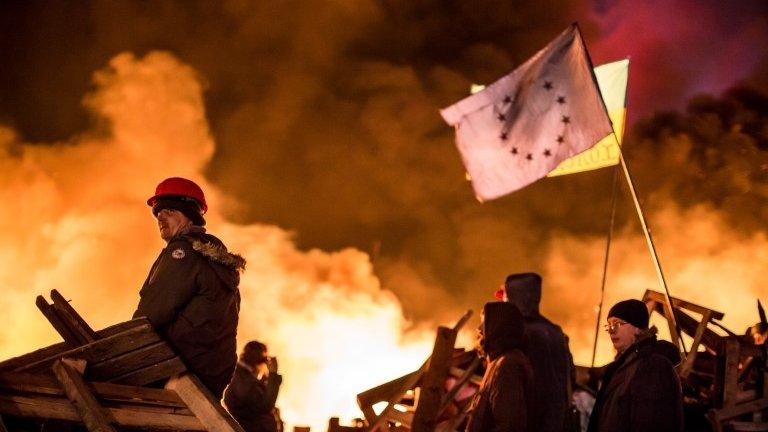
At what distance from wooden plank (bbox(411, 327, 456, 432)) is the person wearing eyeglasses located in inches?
125

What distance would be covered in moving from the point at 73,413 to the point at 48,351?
326 mm

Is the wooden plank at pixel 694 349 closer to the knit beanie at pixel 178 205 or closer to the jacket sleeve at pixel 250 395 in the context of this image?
the jacket sleeve at pixel 250 395

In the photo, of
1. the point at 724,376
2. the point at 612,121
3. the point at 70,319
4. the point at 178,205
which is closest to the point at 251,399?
the point at 178,205

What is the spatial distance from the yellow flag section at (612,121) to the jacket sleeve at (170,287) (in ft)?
22.7

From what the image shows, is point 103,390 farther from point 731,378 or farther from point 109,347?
point 731,378

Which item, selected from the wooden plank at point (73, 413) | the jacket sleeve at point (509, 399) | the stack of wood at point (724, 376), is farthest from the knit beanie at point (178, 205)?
the stack of wood at point (724, 376)

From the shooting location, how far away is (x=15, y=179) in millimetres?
13719

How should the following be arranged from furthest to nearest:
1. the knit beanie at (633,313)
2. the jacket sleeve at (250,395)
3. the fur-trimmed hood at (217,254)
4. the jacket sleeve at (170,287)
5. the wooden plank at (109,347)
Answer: the jacket sleeve at (250,395) → the knit beanie at (633,313) → the fur-trimmed hood at (217,254) → the jacket sleeve at (170,287) → the wooden plank at (109,347)

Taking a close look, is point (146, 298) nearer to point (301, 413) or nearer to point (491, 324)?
point (491, 324)

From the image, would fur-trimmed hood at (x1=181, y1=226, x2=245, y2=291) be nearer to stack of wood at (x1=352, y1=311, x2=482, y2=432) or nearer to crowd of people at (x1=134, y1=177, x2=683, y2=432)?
crowd of people at (x1=134, y1=177, x2=683, y2=432)

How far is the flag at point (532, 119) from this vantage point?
848 cm

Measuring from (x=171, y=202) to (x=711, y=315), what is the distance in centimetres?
701

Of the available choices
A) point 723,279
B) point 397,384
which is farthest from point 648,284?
point 397,384

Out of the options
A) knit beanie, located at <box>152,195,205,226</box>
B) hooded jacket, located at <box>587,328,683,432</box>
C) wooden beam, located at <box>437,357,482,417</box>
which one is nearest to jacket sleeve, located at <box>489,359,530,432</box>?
hooded jacket, located at <box>587,328,683,432</box>
